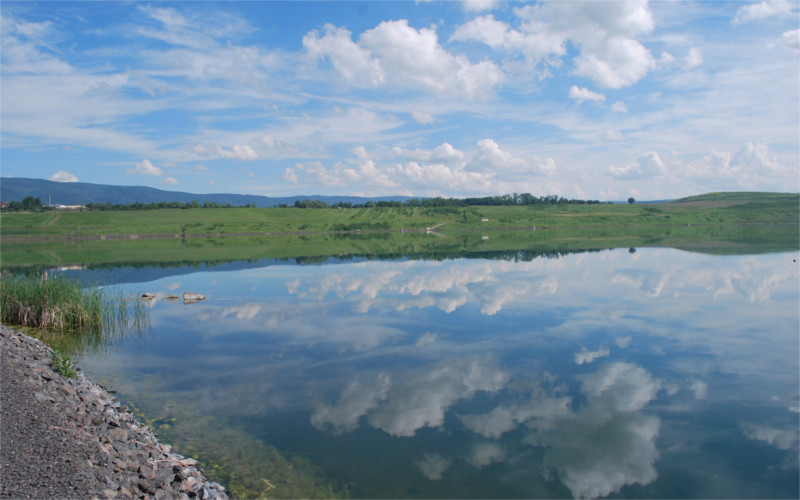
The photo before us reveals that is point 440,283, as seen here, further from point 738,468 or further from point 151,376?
point 738,468

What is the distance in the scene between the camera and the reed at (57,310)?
24.1 metres

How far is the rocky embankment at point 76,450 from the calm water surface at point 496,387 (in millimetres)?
1368

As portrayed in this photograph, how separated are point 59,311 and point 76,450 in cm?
1775

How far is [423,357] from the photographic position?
59.7 feet

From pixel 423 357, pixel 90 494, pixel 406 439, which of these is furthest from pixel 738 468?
pixel 90 494

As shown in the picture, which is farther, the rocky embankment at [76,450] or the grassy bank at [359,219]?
the grassy bank at [359,219]

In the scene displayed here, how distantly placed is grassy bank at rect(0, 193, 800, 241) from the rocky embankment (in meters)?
113

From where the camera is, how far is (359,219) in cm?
14875

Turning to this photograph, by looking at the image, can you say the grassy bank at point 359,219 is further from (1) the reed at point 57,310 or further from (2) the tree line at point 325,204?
(1) the reed at point 57,310

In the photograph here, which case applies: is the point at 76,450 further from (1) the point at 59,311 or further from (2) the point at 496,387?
(1) the point at 59,311

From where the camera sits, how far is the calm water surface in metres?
10.6

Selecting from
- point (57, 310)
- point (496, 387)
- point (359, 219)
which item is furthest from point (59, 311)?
point (359, 219)

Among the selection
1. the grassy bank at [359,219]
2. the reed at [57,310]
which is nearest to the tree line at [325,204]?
the grassy bank at [359,219]

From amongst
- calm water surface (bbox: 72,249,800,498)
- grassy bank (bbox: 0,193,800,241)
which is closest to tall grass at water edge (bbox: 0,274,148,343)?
calm water surface (bbox: 72,249,800,498)
